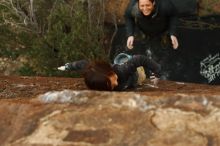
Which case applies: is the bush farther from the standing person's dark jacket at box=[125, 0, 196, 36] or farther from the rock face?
the rock face

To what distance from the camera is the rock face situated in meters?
3.25

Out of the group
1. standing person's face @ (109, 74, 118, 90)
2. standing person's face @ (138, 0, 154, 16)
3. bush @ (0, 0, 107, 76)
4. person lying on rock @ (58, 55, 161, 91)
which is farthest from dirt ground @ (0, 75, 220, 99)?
bush @ (0, 0, 107, 76)

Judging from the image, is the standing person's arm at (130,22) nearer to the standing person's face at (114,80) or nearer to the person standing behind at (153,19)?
the person standing behind at (153,19)

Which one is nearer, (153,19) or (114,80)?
(114,80)

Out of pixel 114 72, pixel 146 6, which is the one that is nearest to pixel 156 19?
pixel 146 6

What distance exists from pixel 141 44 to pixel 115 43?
3.64 ft

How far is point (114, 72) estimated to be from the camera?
4.26 metres

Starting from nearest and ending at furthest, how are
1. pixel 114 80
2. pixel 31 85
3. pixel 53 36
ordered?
1. pixel 114 80
2. pixel 31 85
3. pixel 53 36

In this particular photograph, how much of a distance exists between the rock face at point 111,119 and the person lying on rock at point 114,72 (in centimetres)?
24

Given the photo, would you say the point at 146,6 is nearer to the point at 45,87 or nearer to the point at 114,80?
the point at 114,80

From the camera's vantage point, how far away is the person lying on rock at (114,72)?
4.10 meters

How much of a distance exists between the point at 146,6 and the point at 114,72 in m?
0.76

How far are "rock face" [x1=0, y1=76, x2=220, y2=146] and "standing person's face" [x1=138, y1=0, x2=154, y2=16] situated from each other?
3.56ft

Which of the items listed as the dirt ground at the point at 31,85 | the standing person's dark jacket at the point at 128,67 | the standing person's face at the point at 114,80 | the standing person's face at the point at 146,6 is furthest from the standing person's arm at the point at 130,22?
the standing person's face at the point at 114,80
